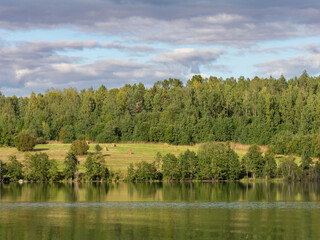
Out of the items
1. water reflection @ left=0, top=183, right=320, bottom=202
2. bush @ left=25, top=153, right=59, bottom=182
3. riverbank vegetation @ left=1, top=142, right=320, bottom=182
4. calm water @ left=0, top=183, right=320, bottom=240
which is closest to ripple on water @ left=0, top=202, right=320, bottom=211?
calm water @ left=0, top=183, right=320, bottom=240

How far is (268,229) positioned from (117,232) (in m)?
16.4

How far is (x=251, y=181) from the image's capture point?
125438mm

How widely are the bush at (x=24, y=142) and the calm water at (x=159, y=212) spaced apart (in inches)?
1240

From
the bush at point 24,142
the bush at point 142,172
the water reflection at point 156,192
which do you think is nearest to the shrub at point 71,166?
the water reflection at point 156,192

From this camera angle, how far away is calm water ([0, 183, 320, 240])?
54150 mm

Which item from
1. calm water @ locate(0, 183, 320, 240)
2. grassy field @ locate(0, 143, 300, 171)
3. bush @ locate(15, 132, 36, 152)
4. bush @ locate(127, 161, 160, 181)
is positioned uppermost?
bush @ locate(15, 132, 36, 152)

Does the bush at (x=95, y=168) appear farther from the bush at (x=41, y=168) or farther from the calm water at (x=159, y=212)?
the calm water at (x=159, y=212)

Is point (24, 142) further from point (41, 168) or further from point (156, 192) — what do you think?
point (156, 192)

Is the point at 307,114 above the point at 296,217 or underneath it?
above

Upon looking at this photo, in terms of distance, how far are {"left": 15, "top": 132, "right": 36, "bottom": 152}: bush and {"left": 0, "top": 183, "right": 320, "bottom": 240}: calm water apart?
3150cm

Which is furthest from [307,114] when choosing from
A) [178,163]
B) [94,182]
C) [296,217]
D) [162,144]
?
[296,217]

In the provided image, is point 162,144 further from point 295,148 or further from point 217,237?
point 217,237

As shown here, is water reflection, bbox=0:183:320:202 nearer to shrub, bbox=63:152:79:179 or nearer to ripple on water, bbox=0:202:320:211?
ripple on water, bbox=0:202:320:211

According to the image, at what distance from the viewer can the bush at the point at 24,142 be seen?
140 meters
